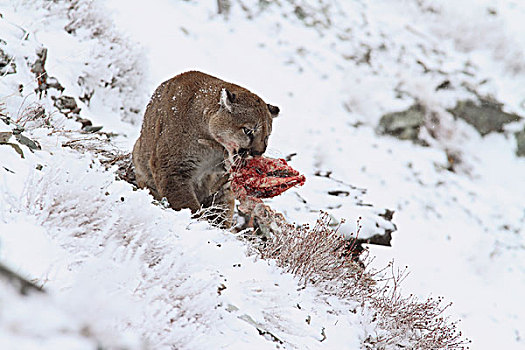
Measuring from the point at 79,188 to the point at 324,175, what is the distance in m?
4.77

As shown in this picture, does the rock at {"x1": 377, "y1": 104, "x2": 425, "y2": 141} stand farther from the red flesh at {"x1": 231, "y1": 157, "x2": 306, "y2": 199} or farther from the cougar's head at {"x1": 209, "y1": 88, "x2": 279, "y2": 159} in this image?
the cougar's head at {"x1": 209, "y1": 88, "x2": 279, "y2": 159}

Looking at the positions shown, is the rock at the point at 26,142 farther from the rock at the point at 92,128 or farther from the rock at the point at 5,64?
the rock at the point at 92,128

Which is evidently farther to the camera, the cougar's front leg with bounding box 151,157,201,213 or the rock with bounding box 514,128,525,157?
the rock with bounding box 514,128,525,157

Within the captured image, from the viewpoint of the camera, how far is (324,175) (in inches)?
278

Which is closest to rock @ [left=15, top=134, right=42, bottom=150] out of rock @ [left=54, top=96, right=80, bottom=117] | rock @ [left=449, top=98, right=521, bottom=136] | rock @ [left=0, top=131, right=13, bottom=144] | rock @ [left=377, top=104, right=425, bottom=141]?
rock @ [left=0, top=131, right=13, bottom=144]

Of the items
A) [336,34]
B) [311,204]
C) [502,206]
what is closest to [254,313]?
[311,204]

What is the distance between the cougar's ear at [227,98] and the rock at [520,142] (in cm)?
988

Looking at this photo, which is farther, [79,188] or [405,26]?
[405,26]

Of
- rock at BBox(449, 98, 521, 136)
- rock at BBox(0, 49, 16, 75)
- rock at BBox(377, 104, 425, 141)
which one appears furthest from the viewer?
rock at BBox(449, 98, 521, 136)

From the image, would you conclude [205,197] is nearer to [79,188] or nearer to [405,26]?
[79,188]

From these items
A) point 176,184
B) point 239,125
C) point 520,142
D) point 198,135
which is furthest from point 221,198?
point 520,142

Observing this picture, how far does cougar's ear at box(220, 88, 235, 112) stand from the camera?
159 inches

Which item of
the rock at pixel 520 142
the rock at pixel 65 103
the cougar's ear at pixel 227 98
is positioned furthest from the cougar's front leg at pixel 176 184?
the rock at pixel 520 142

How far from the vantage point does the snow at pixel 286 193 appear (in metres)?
2.06
